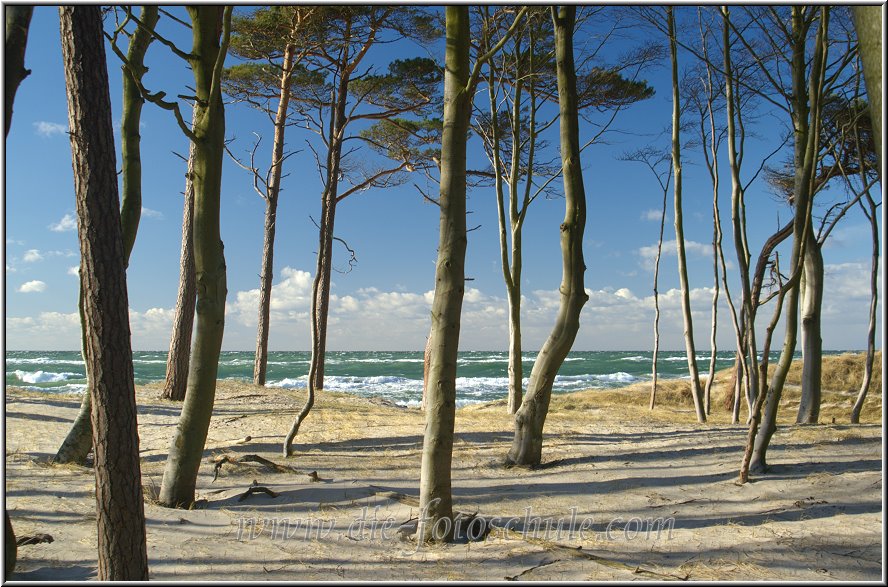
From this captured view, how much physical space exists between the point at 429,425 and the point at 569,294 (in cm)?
207

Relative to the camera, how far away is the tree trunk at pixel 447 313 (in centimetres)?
339

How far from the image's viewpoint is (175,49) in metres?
3.81

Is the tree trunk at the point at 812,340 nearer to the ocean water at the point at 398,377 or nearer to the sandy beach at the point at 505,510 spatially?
the sandy beach at the point at 505,510

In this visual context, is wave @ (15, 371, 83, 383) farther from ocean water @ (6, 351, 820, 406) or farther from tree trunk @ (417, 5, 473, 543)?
tree trunk @ (417, 5, 473, 543)

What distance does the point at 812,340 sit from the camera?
24.9 ft

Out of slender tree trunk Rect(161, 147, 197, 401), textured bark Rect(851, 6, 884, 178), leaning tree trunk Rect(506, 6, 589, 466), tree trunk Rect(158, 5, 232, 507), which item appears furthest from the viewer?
slender tree trunk Rect(161, 147, 197, 401)

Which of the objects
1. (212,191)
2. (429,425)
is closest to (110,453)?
(429,425)

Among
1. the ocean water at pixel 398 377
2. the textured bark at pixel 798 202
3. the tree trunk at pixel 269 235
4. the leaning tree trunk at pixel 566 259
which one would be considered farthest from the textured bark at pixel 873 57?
the ocean water at pixel 398 377

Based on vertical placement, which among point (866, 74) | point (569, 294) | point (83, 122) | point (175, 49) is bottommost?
point (569, 294)

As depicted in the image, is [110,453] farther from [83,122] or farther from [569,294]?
[569,294]

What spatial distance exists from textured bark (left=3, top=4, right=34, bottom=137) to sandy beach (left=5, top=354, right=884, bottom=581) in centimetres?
206

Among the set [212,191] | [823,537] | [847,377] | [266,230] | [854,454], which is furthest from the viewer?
[847,377]

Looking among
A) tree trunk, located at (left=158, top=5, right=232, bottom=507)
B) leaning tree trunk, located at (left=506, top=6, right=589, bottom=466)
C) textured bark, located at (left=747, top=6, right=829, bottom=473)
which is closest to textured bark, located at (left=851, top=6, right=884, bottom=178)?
textured bark, located at (left=747, top=6, right=829, bottom=473)

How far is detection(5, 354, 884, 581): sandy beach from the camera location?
115 inches
